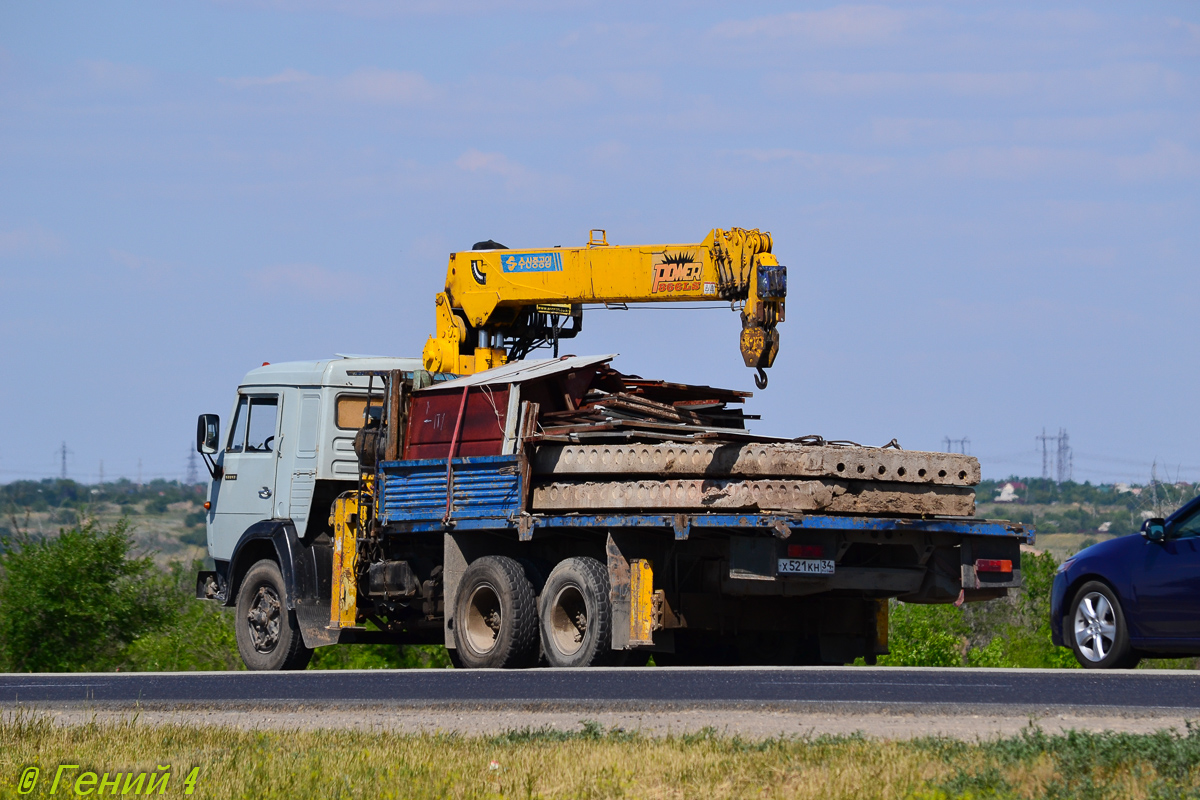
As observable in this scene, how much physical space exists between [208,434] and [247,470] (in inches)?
32.5

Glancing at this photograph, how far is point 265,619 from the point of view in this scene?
18922 mm

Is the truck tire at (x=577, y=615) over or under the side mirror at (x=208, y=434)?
under

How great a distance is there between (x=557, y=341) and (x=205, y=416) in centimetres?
420

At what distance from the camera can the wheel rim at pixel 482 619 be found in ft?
55.1

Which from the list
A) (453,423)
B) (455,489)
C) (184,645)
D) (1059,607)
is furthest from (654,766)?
(184,645)

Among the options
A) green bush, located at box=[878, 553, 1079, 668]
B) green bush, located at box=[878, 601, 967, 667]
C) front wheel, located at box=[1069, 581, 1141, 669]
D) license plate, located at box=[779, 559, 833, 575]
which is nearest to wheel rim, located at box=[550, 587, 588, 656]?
license plate, located at box=[779, 559, 833, 575]

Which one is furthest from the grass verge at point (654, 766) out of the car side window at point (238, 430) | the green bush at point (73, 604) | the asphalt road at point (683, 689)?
the green bush at point (73, 604)

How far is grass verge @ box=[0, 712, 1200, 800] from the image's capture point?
A: 796cm

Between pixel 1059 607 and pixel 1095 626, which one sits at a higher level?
pixel 1059 607

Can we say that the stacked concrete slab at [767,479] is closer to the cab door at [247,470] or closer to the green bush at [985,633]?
the cab door at [247,470]

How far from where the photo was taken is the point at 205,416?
19.9 m

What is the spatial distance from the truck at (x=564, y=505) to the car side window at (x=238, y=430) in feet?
0.08

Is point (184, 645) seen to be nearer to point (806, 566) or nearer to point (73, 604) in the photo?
point (73, 604)

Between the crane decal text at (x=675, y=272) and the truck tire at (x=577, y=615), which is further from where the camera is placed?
the crane decal text at (x=675, y=272)
